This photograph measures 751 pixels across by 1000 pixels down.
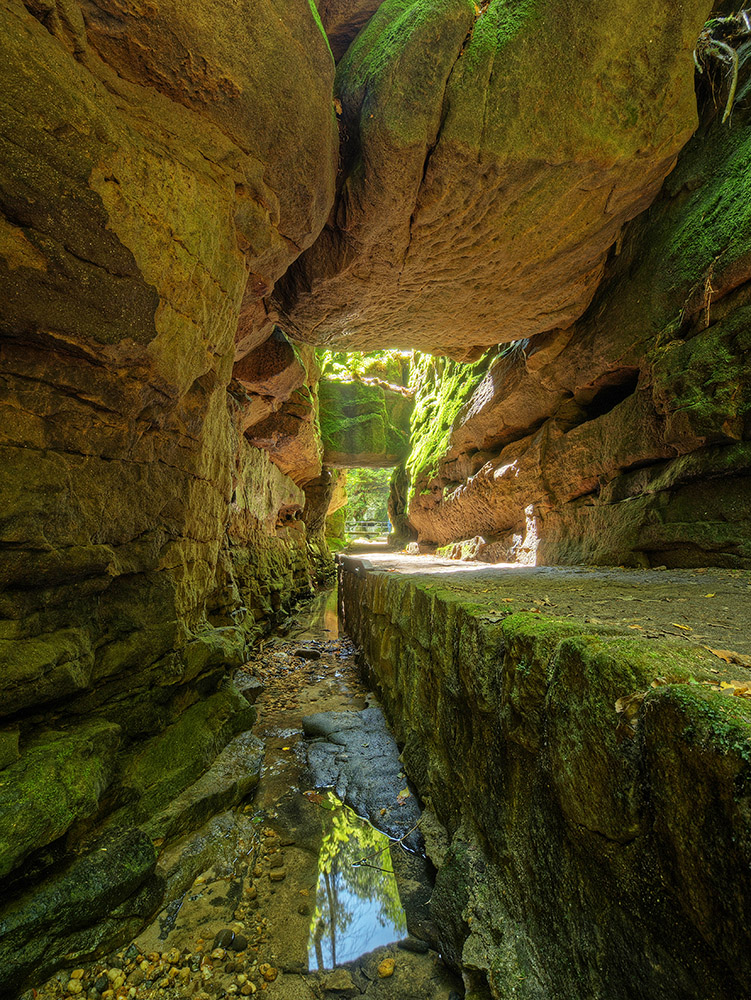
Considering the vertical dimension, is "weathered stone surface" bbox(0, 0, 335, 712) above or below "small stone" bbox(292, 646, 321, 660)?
above

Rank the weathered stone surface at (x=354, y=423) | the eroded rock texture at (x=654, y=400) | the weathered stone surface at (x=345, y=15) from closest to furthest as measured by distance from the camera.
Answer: the weathered stone surface at (x=345, y=15)
the eroded rock texture at (x=654, y=400)
the weathered stone surface at (x=354, y=423)

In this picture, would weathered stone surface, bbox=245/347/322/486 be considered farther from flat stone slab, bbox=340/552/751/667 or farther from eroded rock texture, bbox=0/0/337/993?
flat stone slab, bbox=340/552/751/667

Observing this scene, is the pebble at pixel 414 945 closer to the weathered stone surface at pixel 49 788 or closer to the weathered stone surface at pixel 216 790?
the weathered stone surface at pixel 216 790

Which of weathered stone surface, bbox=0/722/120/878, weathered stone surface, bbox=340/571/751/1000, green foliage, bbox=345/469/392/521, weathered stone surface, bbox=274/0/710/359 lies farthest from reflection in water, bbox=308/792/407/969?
green foliage, bbox=345/469/392/521

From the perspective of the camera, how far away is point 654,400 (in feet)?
16.3

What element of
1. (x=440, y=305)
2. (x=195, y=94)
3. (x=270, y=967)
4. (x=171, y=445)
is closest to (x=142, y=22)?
(x=195, y=94)

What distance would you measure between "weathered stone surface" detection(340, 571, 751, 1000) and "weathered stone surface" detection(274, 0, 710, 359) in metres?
3.92

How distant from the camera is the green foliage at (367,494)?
31.1m

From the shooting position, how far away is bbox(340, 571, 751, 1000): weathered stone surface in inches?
38.6

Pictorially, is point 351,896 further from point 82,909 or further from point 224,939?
point 82,909

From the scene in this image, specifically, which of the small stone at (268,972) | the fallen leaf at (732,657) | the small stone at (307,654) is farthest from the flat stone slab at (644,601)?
the small stone at (307,654)

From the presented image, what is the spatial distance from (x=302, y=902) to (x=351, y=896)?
326mm

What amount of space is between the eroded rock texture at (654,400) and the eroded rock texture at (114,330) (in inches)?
173

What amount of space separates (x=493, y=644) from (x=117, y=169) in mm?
3455
